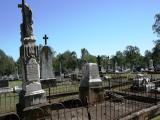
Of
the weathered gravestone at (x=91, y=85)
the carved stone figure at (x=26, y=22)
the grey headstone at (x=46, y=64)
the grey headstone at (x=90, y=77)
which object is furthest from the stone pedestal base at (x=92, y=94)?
the grey headstone at (x=46, y=64)

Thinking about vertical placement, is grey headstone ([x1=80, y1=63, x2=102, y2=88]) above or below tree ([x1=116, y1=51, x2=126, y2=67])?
below

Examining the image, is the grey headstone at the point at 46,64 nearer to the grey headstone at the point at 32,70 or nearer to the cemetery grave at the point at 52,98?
the cemetery grave at the point at 52,98

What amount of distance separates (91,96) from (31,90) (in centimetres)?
311

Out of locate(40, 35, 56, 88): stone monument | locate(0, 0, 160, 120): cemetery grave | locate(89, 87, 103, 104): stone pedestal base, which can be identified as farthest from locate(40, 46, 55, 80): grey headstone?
locate(89, 87, 103, 104): stone pedestal base

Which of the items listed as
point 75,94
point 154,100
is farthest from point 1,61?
Answer: point 154,100

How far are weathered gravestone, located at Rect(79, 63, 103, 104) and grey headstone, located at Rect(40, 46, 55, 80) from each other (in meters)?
8.66

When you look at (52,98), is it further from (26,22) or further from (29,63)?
(26,22)

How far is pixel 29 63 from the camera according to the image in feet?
30.5

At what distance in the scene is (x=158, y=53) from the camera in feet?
181

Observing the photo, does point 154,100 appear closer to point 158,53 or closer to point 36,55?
point 36,55

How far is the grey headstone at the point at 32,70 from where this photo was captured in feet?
30.4

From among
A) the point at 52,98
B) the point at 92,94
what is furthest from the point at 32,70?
the point at 52,98

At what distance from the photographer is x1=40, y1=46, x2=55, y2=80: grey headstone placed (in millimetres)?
19094

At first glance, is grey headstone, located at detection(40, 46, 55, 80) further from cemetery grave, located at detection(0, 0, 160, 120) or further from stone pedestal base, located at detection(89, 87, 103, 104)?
stone pedestal base, located at detection(89, 87, 103, 104)
